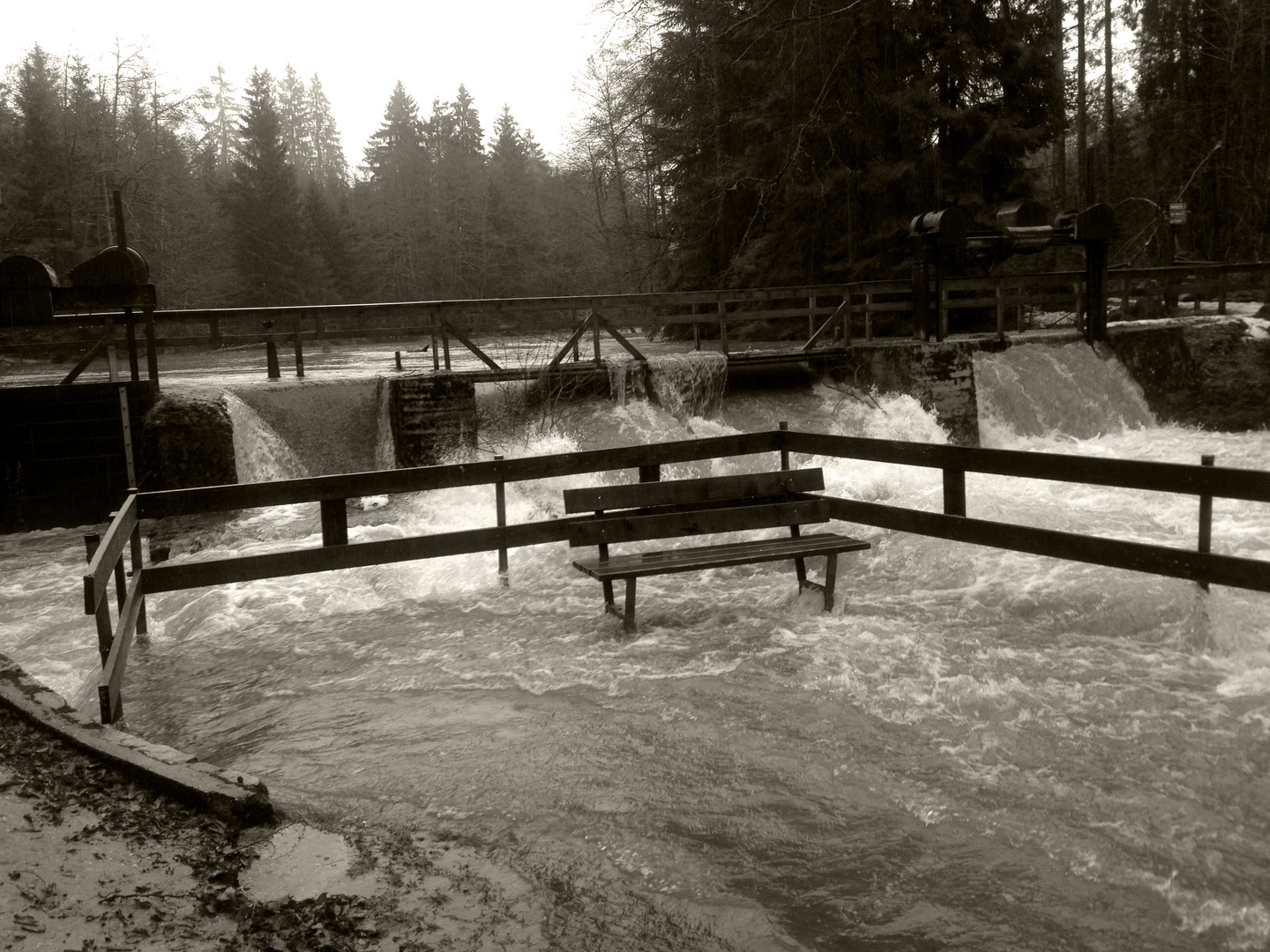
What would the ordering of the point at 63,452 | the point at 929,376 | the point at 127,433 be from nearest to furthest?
the point at 127,433, the point at 63,452, the point at 929,376

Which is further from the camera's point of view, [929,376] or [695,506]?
[929,376]

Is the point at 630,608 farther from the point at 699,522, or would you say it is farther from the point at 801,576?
the point at 801,576

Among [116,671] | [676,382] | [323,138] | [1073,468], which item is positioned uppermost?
[323,138]

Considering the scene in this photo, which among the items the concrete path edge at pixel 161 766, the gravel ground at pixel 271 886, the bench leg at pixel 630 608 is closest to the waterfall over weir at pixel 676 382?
the bench leg at pixel 630 608

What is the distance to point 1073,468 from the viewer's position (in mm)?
6910

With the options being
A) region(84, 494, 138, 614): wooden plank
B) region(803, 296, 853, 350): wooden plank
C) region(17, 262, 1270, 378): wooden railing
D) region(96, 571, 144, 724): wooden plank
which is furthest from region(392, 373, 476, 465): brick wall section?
region(96, 571, 144, 724): wooden plank

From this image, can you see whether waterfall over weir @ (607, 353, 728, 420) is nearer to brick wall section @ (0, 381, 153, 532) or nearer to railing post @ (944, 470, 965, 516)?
brick wall section @ (0, 381, 153, 532)

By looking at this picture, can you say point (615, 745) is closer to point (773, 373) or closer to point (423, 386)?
point (423, 386)

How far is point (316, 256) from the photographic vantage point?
134 feet

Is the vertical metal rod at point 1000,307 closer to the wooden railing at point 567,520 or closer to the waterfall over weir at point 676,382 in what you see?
the waterfall over weir at point 676,382

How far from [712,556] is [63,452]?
941 centimetres

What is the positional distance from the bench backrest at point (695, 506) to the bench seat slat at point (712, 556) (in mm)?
133

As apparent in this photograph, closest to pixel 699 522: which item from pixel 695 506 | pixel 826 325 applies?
pixel 695 506

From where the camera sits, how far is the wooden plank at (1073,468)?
241 inches
